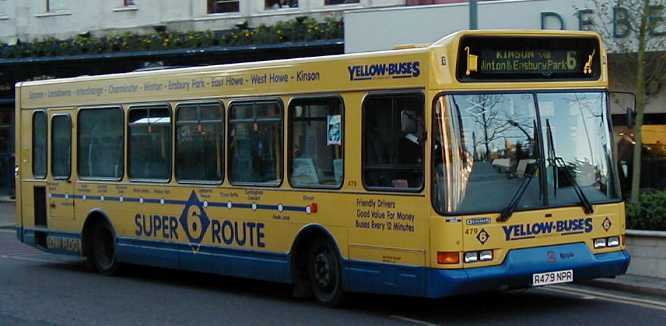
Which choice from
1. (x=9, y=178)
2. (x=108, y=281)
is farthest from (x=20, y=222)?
(x=9, y=178)

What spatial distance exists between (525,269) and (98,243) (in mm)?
7425

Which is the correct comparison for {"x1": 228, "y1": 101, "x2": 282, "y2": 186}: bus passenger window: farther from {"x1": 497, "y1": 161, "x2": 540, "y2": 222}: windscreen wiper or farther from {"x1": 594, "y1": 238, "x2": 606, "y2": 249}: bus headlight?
{"x1": 594, "y1": 238, "x2": 606, "y2": 249}: bus headlight

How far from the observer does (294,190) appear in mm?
12414

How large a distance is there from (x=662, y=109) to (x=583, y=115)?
1038 cm

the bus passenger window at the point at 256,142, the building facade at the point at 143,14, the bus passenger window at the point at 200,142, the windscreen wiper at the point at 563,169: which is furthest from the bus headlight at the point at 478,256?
the building facade at the point at 143,14

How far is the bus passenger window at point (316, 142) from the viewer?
38.8 ft

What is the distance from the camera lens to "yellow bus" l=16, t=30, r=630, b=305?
10656mm

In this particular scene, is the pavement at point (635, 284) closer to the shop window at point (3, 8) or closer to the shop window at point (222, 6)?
the shop window at point (222, 6)

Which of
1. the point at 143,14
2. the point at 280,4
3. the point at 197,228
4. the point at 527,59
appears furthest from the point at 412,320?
the point at 143,14

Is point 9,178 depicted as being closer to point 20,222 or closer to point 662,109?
point 20,222

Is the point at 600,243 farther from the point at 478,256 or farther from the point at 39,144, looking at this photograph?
the point at 39,144

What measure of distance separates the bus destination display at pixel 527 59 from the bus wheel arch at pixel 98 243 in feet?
22.6

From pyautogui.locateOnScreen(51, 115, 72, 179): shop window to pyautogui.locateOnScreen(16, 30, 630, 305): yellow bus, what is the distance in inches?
103

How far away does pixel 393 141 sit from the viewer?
11117mm
